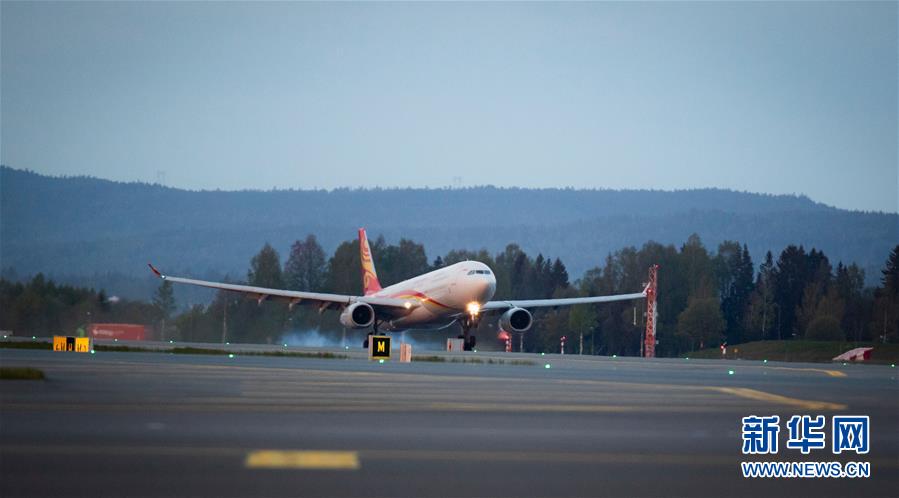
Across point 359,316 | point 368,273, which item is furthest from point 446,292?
point 368,273

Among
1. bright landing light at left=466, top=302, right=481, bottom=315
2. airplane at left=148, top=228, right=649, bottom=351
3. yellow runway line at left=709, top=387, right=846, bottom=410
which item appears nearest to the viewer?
yellow runway line at left=709, top=387, right=846, bottom=410

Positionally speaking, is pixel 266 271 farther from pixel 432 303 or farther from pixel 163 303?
pixel 432 303

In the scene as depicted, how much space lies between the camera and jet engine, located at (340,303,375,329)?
212 ft

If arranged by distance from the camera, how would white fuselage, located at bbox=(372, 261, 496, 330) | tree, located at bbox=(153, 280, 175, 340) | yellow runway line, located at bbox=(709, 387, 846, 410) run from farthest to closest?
tree, located at bbox=(153, 280, 175, 340) < white fuselage, located at bbox=(372, 261, 496, 330) < yellow runway line, located at bbox=(709, 387, 846, 410)

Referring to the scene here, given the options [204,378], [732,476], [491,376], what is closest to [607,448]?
[732,476]

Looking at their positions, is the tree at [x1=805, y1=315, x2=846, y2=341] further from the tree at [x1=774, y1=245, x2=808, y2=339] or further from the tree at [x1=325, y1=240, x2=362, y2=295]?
the tree at [x1=325, y1=240, x2=362, y2=295]

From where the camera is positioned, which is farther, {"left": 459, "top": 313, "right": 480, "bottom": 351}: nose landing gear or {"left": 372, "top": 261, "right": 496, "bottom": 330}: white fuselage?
{"left": 459, "top": 313, "right": 480, "bottom": 351}: nose landing gear

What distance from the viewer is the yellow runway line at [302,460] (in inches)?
429

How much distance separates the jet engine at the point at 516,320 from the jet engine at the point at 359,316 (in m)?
6.87

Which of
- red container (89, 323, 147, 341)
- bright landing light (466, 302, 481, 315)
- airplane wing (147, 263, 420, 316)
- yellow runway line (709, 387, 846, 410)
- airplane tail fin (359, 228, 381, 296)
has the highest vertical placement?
airplane tail fin (359, 228, 381, 296)

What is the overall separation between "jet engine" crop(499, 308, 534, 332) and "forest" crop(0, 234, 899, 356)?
33112 mm

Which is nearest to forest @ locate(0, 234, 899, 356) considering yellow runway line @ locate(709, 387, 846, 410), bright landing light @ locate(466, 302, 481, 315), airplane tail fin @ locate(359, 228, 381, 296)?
airplane tail fin @ locate(359, 228, 381, 296)

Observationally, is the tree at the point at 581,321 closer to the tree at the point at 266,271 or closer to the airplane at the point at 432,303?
the tree at the point at 266,271

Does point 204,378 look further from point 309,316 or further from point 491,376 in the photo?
point 309,316
